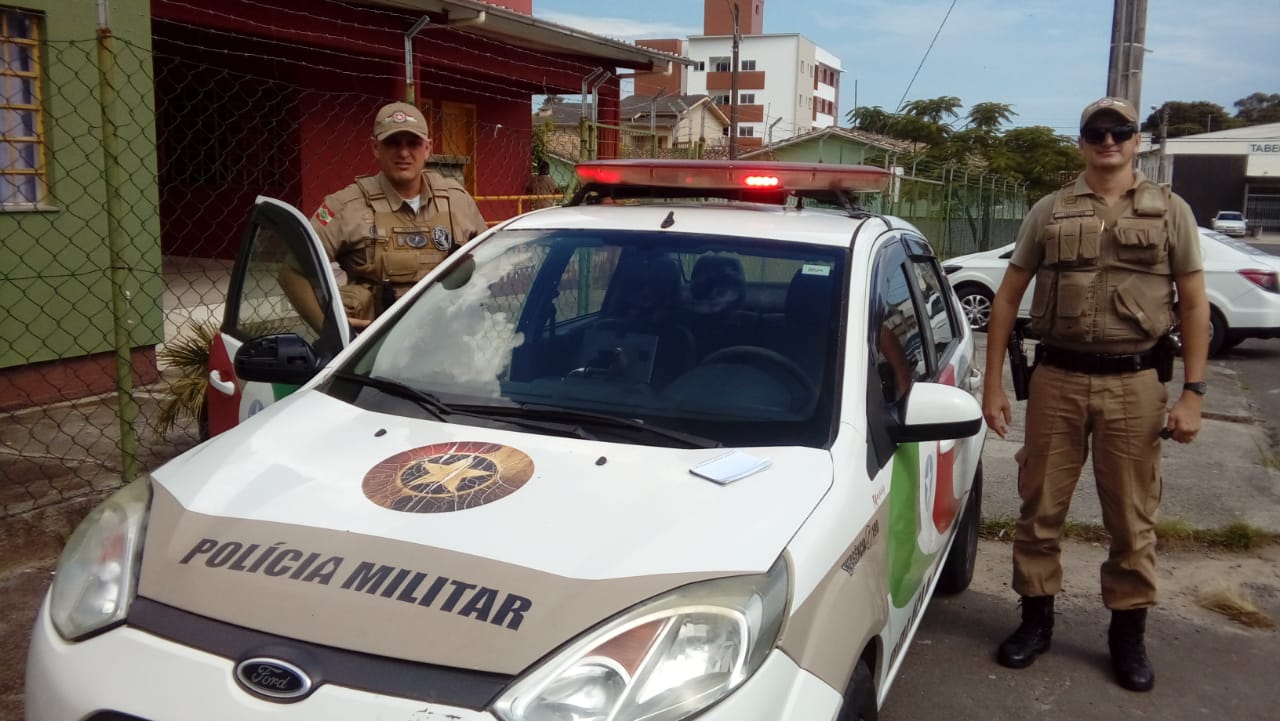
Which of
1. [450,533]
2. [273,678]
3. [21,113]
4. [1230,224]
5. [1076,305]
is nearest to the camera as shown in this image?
[273,678]

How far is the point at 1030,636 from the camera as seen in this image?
3883 millimetres

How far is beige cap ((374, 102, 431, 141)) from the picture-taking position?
4.19 m

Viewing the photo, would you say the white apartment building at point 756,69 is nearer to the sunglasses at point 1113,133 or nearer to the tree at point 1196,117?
the tree at point 1196,117

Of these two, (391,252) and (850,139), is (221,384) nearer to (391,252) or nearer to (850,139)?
(391,252)

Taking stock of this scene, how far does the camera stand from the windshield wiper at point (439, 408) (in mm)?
2576

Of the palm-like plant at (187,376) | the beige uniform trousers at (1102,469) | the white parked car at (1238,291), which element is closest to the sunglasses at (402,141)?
the palm-like plant at (187,376)

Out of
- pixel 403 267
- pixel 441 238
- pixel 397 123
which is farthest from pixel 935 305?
pixel 397 123

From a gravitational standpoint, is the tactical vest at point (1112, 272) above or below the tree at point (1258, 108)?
below

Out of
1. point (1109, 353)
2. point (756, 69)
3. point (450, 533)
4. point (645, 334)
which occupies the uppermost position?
point (756, 69)

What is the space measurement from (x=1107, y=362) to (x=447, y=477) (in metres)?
2.44

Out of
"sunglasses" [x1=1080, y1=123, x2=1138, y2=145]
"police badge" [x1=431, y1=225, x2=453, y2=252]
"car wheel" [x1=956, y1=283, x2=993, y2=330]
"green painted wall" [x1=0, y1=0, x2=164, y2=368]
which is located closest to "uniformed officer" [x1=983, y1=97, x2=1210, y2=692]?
"sunglasses" [x1=1080, y1=123, x2=1138, y2=145]

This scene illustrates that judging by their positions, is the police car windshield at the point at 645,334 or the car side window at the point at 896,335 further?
the car side window at the point at 896,335

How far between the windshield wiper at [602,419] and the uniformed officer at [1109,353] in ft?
5.70

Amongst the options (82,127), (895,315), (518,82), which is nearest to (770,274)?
(895,315)
